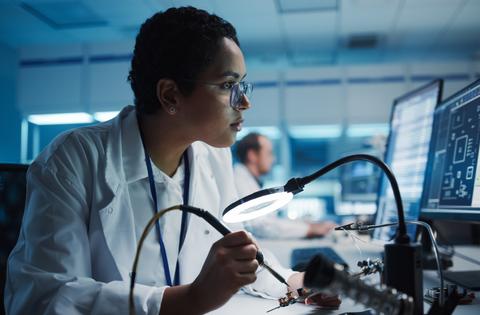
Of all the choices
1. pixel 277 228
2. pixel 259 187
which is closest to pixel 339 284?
pixel 277 228

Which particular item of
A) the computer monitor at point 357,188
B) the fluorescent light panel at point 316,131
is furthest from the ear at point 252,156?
the fluorescent light panel at point 316,131

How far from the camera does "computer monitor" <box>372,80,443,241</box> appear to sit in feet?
4.52

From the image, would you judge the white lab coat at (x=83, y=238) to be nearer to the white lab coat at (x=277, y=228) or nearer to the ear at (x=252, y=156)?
the white lab coat at (x=277, y=228)

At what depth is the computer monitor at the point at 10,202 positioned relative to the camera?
1.35 m

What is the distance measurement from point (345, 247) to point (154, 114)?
1.27m

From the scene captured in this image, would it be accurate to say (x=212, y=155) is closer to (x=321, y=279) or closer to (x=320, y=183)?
(x=321, y=279)

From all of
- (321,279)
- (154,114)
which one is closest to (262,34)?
(154,114)

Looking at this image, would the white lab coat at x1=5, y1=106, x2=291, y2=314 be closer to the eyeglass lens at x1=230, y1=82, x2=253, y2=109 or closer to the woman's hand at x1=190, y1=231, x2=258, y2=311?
the woman's hand at x1=190, y1=231, x2=258, y2=311

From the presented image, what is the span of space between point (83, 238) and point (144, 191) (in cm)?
23

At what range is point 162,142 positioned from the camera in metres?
1.17

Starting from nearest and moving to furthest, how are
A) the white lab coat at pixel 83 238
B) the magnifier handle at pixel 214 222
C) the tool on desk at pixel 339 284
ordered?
the tool on desk at pixel 339 284 < the magnifier handle at pixel 214 222 < the white lab coat at pixel 83 238

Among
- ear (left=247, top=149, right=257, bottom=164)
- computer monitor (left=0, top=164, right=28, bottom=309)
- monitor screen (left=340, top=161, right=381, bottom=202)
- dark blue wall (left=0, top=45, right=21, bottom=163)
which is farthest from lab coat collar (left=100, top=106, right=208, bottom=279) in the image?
dark blue wall (left=0, top=45, right=21, bottom=163)

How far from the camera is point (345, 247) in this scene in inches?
78.0

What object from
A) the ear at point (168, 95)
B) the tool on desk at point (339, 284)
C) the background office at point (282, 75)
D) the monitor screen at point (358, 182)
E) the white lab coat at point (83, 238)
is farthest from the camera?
the background office at point (282, 75)
